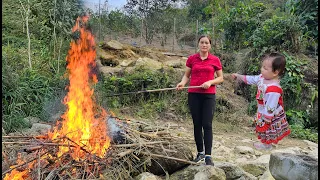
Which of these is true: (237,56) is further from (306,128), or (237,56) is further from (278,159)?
(278,159)

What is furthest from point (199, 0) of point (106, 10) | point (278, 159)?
point (278, 159)

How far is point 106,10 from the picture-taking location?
13242 millimetres

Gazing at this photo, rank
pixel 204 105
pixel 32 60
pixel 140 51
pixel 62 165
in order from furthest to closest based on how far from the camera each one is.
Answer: pixel 140 51 → pixel 32 60 → pixel 204 105 → pixel 62 165

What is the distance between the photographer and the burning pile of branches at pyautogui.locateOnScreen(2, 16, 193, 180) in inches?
119

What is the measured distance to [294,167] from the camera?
2195 millimetres

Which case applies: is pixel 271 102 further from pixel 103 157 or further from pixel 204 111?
pixel 103 157

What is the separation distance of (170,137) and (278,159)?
1.70 metres

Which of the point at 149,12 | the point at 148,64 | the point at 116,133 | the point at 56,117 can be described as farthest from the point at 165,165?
the point at 149,12

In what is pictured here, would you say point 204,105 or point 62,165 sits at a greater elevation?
point 204,105

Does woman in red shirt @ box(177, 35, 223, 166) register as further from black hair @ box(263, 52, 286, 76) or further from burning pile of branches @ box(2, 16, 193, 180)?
black hair @ box(263, 52, 286, 76)

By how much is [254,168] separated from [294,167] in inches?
68.8

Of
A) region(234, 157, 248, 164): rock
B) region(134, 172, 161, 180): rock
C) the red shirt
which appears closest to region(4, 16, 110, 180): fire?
region(134, 172, 161, 180): rock

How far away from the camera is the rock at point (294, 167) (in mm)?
2113

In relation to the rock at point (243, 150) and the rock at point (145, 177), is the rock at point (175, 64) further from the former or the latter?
the rock at point (145, 177)
